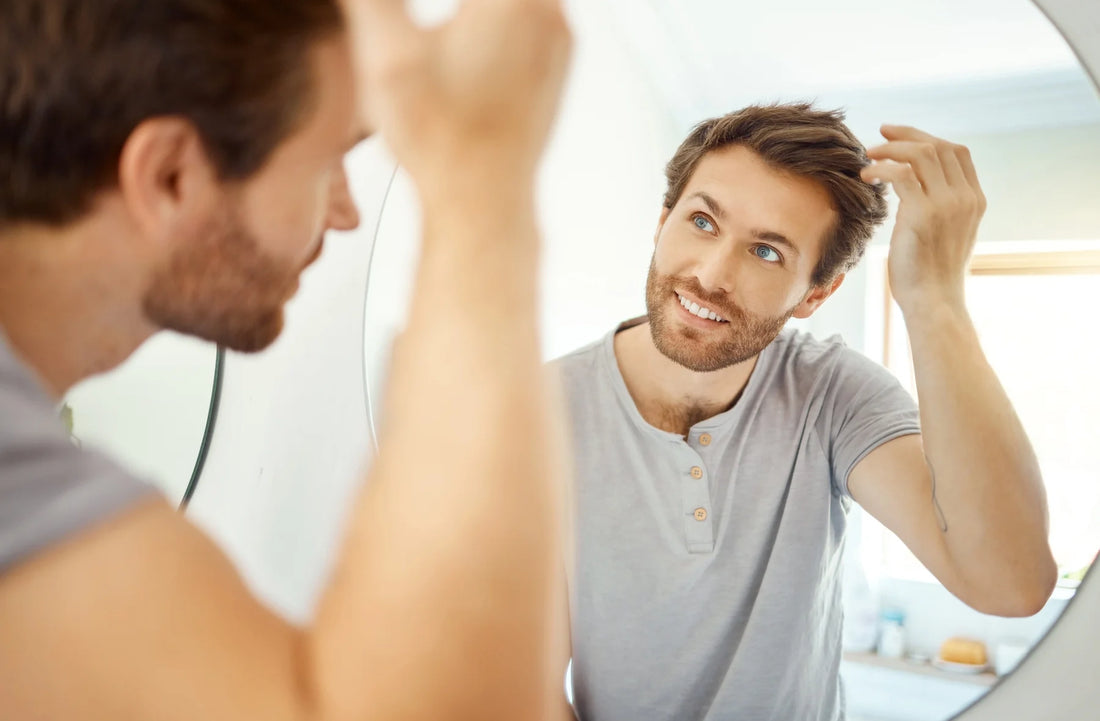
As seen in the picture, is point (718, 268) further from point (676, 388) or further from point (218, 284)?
point (218, 284)

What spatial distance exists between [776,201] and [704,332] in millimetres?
85

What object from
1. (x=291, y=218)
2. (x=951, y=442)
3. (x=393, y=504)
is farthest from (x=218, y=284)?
(x=951, y=442)

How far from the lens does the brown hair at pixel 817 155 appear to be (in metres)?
0.47

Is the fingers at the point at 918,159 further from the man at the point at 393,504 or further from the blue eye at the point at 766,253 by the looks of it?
the man at the point at 393,504

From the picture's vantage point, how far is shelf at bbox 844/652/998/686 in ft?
1.62

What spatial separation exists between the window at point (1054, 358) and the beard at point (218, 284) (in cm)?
34

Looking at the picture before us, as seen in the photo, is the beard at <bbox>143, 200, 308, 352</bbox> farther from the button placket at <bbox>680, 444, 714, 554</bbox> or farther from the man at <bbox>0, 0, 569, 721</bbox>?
the button placket at <bbox>680, 444, 714, 554</bbox>

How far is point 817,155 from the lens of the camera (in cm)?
48

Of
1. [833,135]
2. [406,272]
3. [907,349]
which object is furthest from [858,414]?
[406,272]

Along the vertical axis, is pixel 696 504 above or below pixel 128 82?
below

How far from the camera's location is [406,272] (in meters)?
0.60

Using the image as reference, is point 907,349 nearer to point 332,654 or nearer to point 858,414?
point 858,414

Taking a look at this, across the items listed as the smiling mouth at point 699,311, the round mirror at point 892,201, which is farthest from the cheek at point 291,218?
the smiling mouth at point 699,311

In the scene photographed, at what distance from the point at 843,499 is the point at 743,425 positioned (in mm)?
72
